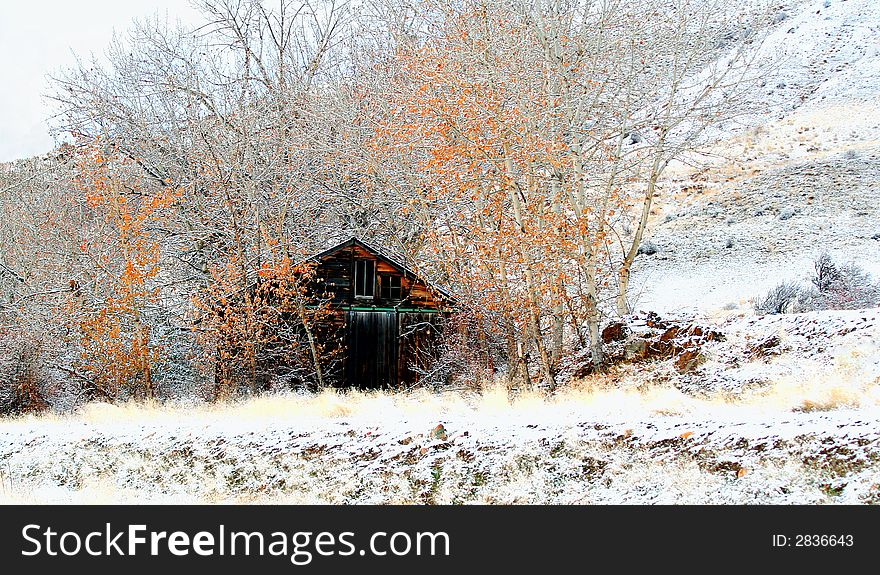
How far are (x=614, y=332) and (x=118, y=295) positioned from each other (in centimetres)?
1208

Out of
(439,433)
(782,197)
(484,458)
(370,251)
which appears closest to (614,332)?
(370,251)

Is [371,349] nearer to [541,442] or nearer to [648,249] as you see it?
[541,442]

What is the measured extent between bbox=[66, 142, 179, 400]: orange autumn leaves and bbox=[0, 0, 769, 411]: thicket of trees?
0.23ft

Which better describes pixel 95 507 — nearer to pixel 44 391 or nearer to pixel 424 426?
pixel 424 426

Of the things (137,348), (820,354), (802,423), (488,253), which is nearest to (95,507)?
(802,423)

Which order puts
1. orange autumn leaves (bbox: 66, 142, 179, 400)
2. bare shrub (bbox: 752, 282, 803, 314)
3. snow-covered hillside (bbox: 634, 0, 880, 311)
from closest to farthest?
orange autumn leaves (bbox: 66, 142, 179, 400)
bare shrub (bbox: 752, 282, 803, 314)
snow-covered hillside (bbox: 634, 0, 880, 311)

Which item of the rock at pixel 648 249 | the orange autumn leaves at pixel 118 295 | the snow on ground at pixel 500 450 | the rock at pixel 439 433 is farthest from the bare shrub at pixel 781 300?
the orange autumn leaves at pixel 118 295

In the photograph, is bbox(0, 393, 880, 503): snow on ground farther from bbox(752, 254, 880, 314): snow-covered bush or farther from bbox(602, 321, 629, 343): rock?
bbox(752, 254, 880, 314): snow-covered bush

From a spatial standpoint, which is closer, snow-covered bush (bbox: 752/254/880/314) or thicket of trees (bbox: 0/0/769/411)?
thicket of trees (bbox: 0/0/769/411)

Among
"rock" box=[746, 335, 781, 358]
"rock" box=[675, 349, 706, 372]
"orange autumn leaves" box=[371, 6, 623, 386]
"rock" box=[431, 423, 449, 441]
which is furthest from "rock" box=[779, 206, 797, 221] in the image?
"rock" box=[431, 423, 449, 441]

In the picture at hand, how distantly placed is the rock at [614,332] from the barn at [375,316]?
13.8 ft

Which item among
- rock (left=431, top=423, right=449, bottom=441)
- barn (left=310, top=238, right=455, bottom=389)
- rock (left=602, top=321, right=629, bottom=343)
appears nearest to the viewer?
rock (left=431, top=423, right=449, bottom=441)

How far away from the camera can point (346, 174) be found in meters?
21.8

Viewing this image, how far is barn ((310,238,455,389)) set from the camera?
67.9 feet
